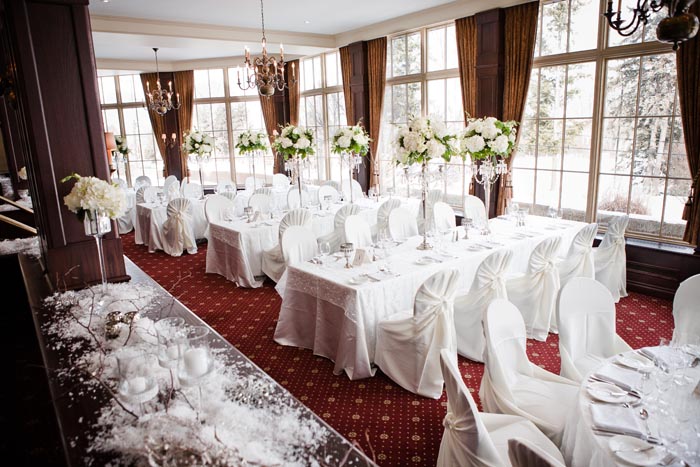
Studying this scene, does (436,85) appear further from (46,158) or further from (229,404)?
(229,404)

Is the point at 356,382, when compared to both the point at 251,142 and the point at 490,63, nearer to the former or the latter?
the point at 490,63

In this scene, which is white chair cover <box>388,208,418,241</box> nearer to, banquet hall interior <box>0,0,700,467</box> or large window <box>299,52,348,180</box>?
banquet hall interior <box>0,0,700,467</box>

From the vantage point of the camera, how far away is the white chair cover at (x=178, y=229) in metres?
8.44

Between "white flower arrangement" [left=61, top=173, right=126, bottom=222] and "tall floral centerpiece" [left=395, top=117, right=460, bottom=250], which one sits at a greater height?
"tall floral centerpiece" [left=395, top=117, right=460, bottom=250]

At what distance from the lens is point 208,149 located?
10906 millimetres

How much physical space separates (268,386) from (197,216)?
7.61m

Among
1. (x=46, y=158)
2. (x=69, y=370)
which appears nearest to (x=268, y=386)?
(x=69, y=370)

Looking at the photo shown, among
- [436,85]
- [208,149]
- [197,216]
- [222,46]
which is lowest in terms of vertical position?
[197,216]

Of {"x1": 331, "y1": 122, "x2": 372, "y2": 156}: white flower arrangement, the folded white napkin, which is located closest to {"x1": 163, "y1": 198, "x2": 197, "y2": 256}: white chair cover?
{"x1": 331, "y1": 122, "x2": 372, "y2": 156}: white flower arrangement

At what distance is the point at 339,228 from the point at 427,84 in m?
3.41

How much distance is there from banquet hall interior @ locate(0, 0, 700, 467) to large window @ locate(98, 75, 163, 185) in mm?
2780

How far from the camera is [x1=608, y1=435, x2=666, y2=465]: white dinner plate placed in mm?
1908

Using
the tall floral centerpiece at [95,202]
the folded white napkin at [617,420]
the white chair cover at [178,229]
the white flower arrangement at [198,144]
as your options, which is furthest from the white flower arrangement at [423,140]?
the white flower arrangement at [198,144]

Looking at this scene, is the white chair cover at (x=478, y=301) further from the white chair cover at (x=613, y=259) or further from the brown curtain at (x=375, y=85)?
the brown curtain at (x=375, y=85)
